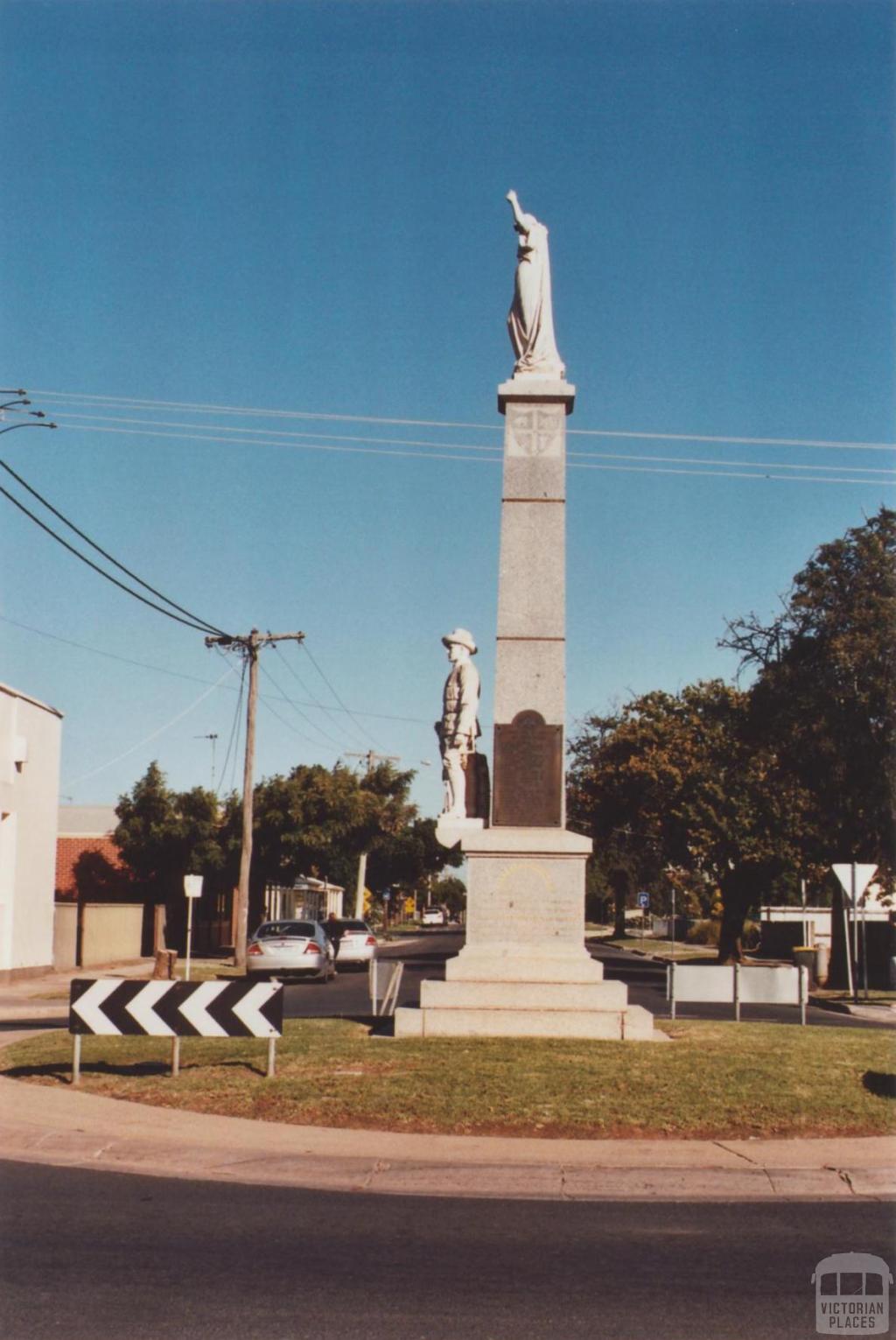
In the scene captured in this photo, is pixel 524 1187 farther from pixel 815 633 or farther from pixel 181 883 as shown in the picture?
pixel 181 883

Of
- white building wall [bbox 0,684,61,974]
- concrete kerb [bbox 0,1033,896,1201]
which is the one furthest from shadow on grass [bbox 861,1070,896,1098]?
white building wall [bbox 0,684,61,974]

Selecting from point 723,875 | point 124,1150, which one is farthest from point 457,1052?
point 723,875

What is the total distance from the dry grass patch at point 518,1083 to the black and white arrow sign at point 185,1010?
1.56 ft

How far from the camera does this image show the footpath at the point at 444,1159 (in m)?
8.77

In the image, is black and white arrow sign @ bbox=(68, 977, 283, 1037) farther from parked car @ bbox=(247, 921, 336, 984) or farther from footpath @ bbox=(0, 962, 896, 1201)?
parked car @ bbox=(247, 921, 336, 984)

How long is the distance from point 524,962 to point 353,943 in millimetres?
23375

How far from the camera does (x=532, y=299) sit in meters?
15.8

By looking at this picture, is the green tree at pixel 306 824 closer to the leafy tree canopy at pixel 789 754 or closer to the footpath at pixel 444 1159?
the leafy tree canopy at pixel 789 754

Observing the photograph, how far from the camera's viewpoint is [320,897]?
77250 mm

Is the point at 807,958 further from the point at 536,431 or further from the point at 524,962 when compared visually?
the point at 536,431

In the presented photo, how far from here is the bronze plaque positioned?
47.2ft

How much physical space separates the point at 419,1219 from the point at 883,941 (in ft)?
105

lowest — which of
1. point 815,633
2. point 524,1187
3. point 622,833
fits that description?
point 524,1187

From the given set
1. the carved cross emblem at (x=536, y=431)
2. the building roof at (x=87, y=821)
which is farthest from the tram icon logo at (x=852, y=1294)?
the building roof at (x=87, y=821)
